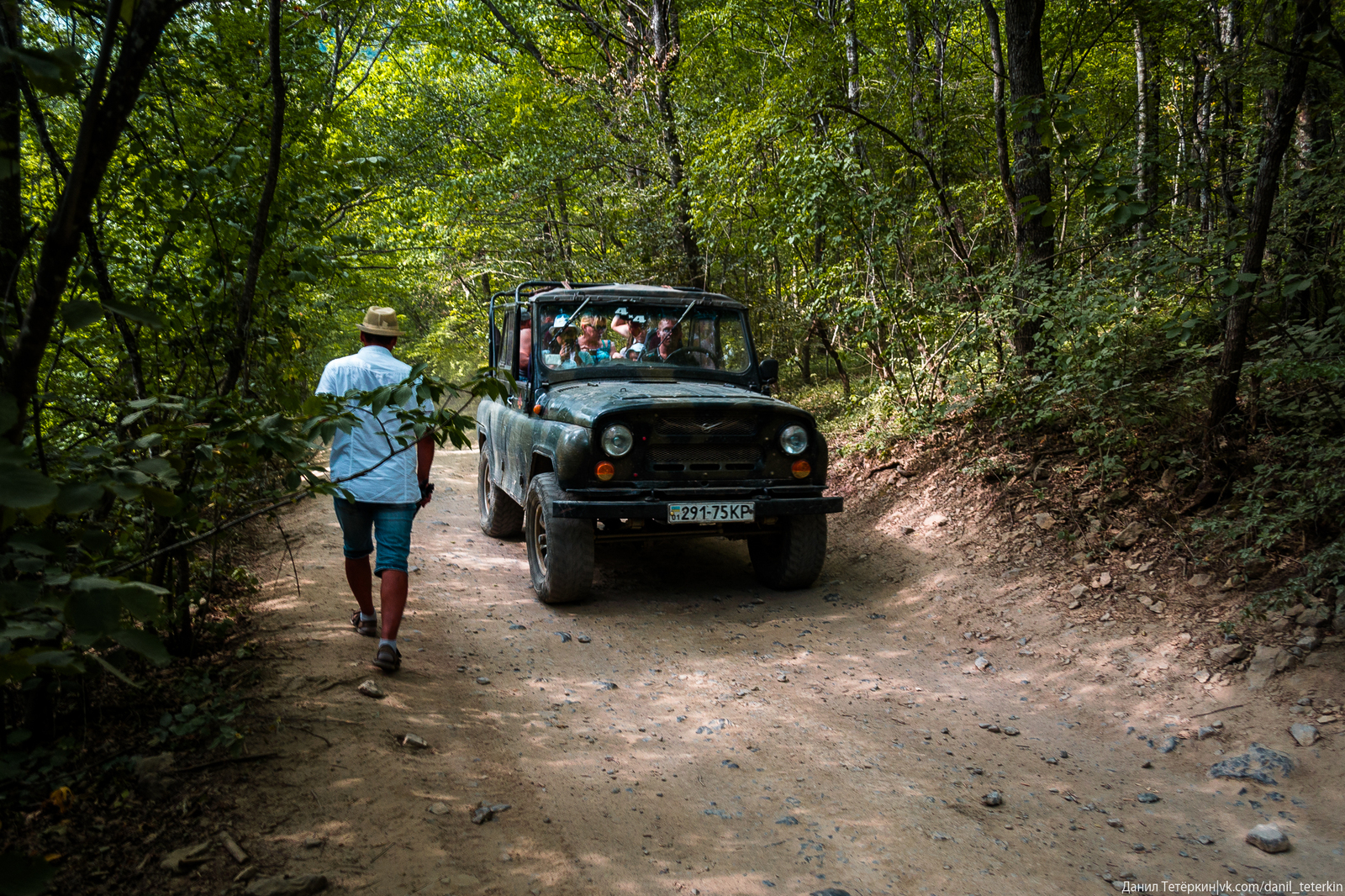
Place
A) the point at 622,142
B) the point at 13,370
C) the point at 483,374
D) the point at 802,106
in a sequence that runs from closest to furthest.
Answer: the point at 13,370
the point at 483,374
the point at 802,106
the point at 622,142

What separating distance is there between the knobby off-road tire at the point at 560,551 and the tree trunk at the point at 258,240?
196cm

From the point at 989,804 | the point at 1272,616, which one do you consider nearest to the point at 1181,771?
the point at 989,804

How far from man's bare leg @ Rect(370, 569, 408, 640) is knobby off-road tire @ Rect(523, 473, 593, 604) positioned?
1.24m

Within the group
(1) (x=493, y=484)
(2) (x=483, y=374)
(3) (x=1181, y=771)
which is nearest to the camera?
(2) (x=483, y=374)

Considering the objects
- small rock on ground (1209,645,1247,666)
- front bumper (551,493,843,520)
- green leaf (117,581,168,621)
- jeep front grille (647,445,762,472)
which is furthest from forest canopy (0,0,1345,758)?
jeep front grille (647,445,762,472)

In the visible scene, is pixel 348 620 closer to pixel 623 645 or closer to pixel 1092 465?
pixel 623 645

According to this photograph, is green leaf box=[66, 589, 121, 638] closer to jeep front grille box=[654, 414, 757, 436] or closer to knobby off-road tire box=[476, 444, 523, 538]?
jeep front grille box=[654, 414, 757, 436]

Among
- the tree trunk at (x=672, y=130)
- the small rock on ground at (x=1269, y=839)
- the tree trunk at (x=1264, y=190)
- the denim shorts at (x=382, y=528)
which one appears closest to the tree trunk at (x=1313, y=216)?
the tree trunk at (x=1264, y=190)

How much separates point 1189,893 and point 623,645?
9.43 ft

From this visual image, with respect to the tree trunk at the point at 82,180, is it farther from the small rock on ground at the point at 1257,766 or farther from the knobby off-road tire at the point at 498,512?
the knobby off-road tire at the point at 498,512

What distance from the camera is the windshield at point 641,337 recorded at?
245 inches

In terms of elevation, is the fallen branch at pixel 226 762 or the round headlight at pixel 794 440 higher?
the round headlight at pixel 794 440

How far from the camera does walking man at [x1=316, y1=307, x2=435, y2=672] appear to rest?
3.85 metres

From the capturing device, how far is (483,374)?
2816 mm
